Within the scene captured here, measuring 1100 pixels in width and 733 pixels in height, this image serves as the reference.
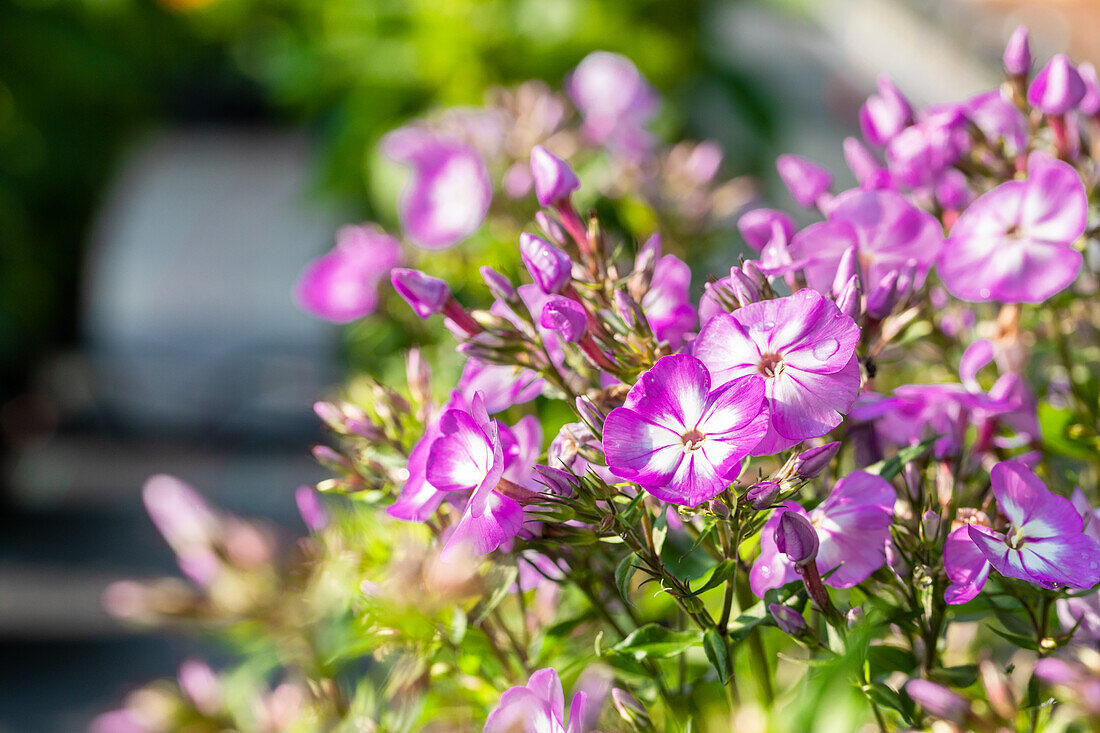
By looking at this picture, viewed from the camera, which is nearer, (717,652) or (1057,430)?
(717,652)

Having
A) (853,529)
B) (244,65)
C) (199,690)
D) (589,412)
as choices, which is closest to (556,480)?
(589,412)

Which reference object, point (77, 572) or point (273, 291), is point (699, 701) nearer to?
point (77, 572)

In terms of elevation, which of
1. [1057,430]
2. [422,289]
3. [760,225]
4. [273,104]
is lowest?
[1057,430]

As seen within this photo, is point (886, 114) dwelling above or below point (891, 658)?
above

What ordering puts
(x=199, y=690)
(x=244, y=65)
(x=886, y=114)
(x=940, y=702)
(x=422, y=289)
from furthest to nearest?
(x=244, y=65) → (x=199, y=690) → (x=886, y=114) → (x=422, y=289) → (x=940, y=702)

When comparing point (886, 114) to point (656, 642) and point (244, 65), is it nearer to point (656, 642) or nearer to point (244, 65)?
point (656, 642)

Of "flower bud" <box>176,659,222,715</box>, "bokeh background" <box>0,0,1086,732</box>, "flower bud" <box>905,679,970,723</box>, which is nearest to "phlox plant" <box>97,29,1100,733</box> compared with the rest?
"flower bud" <box>905,679,970,723</box>
